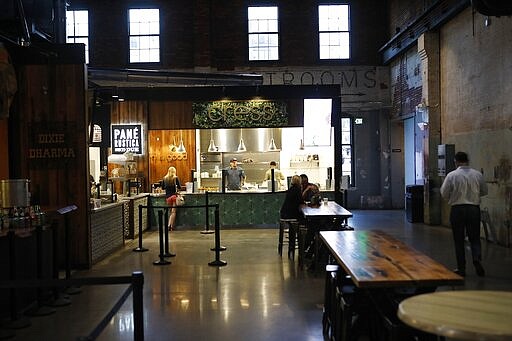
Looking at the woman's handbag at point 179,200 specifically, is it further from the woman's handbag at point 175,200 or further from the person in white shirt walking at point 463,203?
the person in white shirt walking at point 463,203

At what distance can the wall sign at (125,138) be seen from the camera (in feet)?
48.9

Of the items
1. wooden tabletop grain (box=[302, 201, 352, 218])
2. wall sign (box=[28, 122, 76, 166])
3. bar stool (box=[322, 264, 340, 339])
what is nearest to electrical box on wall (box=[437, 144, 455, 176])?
wooden tabletop grain (box=[302, 201, 352, 218])

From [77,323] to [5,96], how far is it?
348 cm

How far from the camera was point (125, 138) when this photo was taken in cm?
1490

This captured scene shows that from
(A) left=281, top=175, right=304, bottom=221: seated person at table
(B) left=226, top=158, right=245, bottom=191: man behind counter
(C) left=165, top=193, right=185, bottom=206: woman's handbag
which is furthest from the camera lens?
(B) left=226, top=158, right=245, bottom=191: man behind counter

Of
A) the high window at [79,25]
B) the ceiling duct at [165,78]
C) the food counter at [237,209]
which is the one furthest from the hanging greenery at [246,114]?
the high window at [79,25]

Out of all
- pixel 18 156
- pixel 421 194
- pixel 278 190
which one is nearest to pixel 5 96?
pixel 18 156

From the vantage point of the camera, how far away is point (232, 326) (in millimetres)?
5551

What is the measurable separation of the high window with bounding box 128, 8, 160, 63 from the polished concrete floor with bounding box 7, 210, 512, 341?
8.85 m

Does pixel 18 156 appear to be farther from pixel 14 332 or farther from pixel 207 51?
pixel 207 51

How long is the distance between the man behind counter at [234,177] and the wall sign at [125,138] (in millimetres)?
2570

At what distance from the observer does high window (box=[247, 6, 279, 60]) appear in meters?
18.5

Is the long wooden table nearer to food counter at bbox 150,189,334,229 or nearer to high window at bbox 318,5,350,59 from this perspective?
food counter at bbox 150,189,334,229

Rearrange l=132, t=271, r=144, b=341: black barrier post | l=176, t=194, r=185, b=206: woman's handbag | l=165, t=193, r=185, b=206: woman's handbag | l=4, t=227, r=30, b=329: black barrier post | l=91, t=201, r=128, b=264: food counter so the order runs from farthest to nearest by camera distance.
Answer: l=176, t=194, r=185, b=206: woman's handbag
l=165, t=193, r=185, b=206: woman's handbag
l=91, t=201, r=128, b=264: food counter
l=4, t=227, r=30, b=329: black barrier post
l=132, t=271, r=144, b=341: black barrier post
